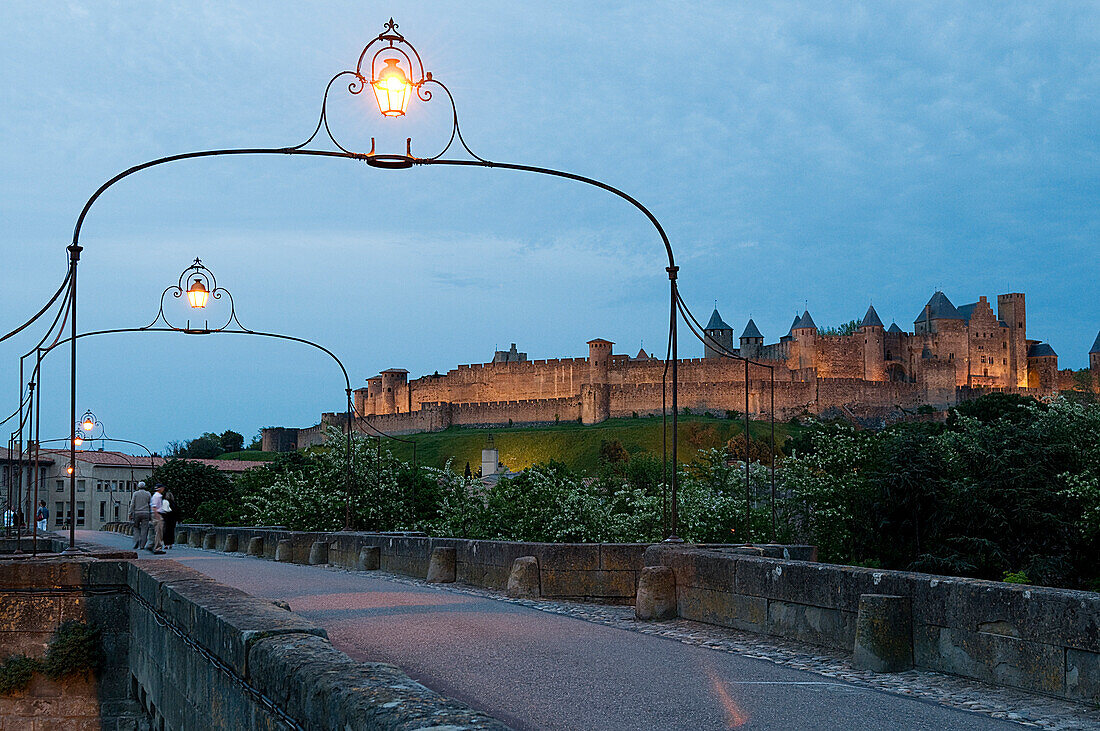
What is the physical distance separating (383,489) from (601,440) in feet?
222

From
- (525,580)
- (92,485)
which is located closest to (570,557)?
(525,580)

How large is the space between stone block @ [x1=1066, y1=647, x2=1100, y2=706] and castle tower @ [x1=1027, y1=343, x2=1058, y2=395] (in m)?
129

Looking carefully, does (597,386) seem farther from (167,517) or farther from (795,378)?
(167,517)

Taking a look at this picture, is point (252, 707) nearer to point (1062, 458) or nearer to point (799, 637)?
point (799, 637)

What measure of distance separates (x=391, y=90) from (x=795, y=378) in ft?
366

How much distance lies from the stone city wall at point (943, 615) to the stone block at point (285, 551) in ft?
48.5

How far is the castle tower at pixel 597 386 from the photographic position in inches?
4589

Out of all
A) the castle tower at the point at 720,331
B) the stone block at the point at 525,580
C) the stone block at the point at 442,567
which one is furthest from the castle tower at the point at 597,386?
the stone block at the point at 525,580

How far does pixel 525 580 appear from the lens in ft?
48.1

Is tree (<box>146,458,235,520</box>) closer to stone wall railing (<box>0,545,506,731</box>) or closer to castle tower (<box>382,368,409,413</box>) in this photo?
stone wall railing (<box>0,545,506,731</box>)

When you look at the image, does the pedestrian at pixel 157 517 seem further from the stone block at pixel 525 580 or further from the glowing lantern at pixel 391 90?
the glowing lantern at pixel 391 90

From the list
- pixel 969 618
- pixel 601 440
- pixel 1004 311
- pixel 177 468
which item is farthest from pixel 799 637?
pixel 1004 311

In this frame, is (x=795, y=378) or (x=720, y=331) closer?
(x=795, y=378)

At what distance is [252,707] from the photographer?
7.02 m
